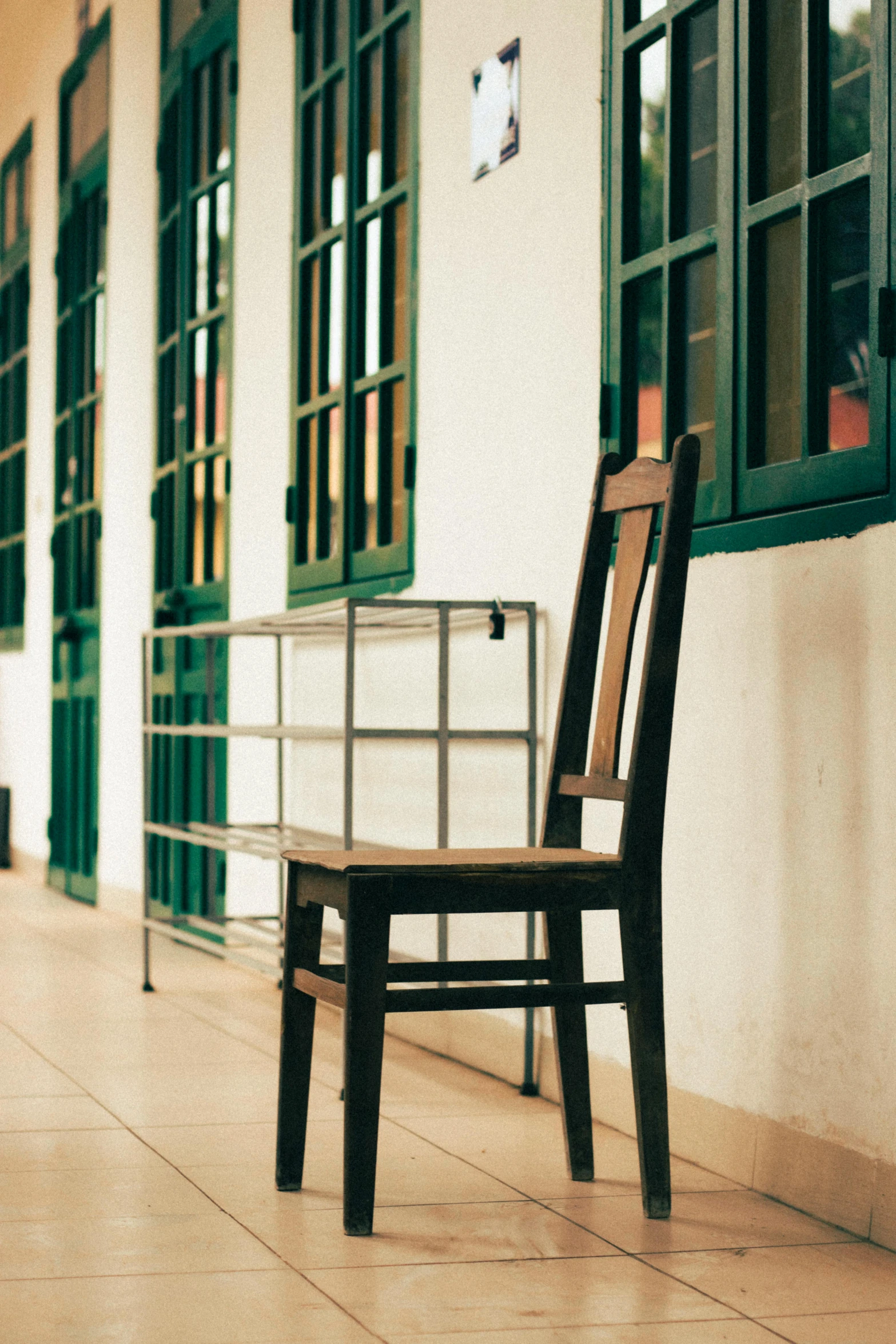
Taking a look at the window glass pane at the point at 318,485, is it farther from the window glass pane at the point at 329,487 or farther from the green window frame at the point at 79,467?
the green window frame at the point at 79,467

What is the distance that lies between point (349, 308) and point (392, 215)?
28cm

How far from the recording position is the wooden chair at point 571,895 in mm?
2438

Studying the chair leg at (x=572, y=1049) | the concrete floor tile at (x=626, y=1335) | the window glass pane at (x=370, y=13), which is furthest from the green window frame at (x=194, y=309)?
the concrete floor tile at (x=626, y=1335)

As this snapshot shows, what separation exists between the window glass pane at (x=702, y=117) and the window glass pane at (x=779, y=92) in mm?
130

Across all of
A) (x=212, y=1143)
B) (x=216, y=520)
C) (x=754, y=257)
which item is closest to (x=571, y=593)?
(x=754, y=257)

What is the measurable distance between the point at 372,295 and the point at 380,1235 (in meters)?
2.74

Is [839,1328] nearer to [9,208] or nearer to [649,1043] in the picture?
[649,1043]

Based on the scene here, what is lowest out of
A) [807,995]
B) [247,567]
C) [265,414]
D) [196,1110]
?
[196,1110]

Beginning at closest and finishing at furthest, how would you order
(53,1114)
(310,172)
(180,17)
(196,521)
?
(53,1114) < (310,172) < (196,521) < (180,17)

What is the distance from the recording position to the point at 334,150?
483cm

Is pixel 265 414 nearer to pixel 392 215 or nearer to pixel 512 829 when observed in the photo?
pixel 392 215

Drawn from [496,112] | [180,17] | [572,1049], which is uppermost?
[180,17]

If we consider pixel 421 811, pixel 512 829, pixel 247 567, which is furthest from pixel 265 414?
pixel 512 829

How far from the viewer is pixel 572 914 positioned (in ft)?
9.30
